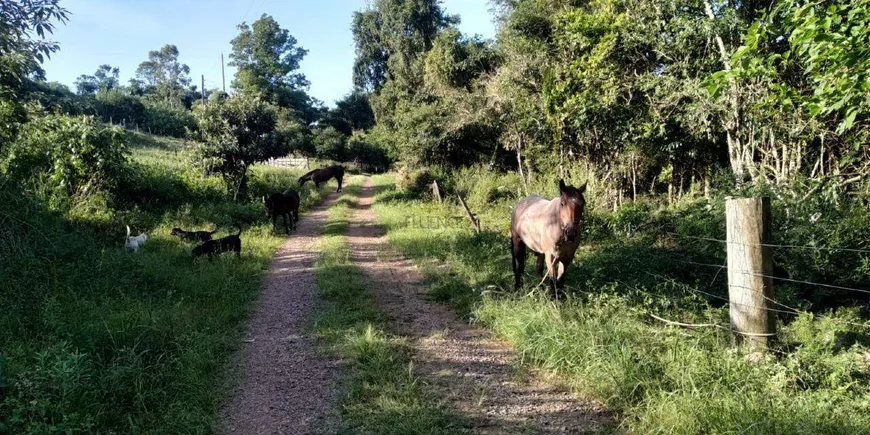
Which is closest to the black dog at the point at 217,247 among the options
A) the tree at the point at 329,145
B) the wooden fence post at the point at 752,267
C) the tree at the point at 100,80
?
the wooden fence post at the point at 752,267

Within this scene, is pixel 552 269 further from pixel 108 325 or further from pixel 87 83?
pixel 87 83

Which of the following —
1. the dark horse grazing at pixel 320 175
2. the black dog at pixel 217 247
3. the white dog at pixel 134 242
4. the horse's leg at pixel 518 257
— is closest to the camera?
the horse's leg at pixel 518 257

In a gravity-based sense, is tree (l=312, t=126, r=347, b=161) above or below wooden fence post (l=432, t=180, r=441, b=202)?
above

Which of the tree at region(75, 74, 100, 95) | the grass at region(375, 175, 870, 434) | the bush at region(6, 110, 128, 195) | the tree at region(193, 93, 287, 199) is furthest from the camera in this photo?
the tree at region(75, 74, 100, 95)

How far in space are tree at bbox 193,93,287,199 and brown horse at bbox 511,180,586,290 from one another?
41.7 ft

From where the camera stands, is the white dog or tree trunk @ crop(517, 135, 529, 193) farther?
tree trunk @ crop(517, 135, 529, 193)

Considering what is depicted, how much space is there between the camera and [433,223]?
1395 centimetres

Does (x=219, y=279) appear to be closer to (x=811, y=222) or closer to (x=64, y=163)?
(x=64, y=163)

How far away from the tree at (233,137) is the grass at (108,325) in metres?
6.26

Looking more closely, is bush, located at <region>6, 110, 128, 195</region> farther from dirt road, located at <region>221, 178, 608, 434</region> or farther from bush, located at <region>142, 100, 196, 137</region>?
bush, located at <region>142, 100, 196, 137</region>

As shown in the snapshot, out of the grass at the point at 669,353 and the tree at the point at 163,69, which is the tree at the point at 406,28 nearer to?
the grass at the point at 669,353

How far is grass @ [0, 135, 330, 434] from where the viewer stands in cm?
388

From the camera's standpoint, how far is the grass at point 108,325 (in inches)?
153

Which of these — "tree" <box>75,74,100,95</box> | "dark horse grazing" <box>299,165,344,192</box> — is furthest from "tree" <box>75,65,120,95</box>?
"dark horse grazing" <box>299,165,344,192</box>
